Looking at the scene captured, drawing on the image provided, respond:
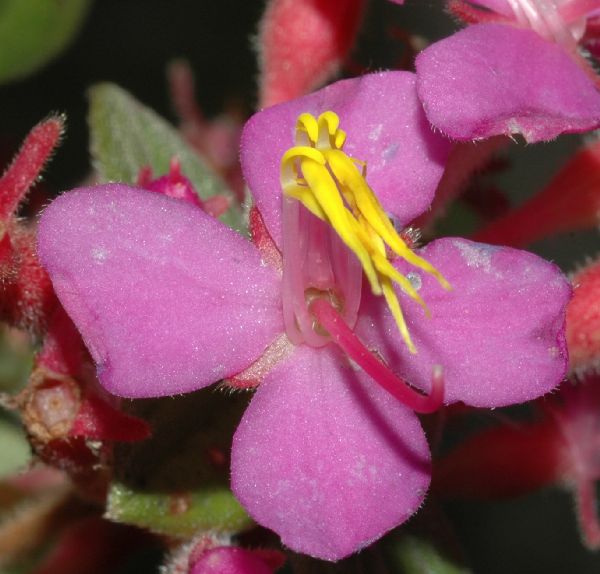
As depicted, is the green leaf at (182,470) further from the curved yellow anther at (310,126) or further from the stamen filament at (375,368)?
the curved yellow anther at (310,126)

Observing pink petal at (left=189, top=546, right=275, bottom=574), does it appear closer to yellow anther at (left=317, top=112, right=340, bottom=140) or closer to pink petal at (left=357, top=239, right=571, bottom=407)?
pink petal at (left=357, top=239, right=571, bottom=407)

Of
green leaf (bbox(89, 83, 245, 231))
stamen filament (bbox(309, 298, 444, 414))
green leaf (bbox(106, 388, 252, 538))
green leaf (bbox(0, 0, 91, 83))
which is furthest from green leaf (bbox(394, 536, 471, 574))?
green leaf (bbox(0, 0, 91, 83))

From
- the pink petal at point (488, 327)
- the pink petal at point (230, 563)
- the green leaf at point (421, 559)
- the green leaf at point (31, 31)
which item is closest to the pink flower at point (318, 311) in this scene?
the pink petal at point (488, 327)

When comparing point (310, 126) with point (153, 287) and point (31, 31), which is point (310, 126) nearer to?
Result: point (153, 287)

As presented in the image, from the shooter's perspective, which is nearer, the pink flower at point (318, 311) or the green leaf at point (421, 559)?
the pink flower at point (318, 311)

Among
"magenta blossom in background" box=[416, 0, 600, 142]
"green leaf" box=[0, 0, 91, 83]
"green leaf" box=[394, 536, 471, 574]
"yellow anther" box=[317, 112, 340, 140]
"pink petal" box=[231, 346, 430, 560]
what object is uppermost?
"yellow anther" box=[317, 112, 340, 140]

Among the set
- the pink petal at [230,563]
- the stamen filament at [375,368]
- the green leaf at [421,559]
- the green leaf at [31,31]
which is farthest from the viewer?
the green leaf at [31,31]
